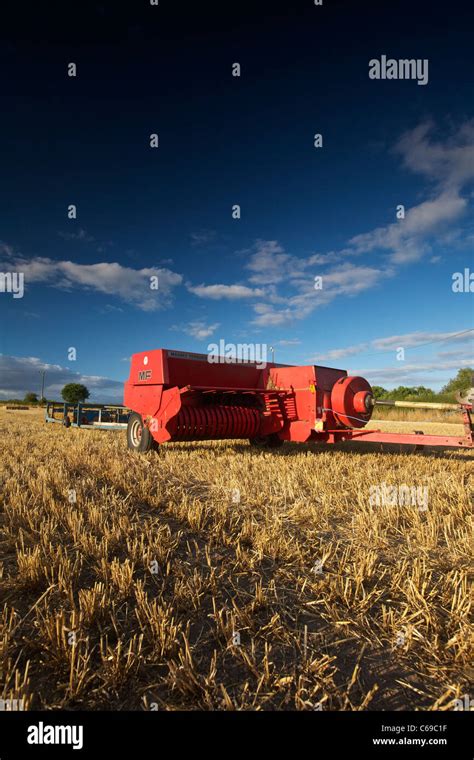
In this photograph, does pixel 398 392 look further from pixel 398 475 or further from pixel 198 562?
pixel 198 562

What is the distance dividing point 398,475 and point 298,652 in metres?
4.17

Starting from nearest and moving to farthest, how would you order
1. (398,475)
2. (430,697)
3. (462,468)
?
(430,697) → (398,475) → (462,468)

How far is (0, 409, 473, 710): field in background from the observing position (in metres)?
1.67

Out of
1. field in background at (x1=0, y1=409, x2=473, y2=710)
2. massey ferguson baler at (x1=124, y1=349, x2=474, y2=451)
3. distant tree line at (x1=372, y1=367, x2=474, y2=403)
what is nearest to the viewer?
field in background at (x1=0, y1=409, x2=473, y2=710)

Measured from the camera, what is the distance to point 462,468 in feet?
21.1

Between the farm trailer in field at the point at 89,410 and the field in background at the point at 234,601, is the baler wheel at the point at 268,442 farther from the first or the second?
the farm trailer in field at the point at 89,410

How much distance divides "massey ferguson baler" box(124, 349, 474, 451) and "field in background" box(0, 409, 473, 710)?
7.70 ft

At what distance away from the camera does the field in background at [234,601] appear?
5.47 ft

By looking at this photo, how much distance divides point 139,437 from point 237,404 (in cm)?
210

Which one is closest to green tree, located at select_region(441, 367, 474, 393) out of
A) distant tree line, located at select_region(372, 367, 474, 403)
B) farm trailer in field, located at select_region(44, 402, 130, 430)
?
distant tree line, located at select_region(372, 367, 474, 403)

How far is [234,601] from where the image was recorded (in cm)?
235

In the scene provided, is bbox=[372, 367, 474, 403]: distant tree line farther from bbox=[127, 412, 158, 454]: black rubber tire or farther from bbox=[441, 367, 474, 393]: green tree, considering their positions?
bbox=[127, 412, 158, 454]: black rubber tire

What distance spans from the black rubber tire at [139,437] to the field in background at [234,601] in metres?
2.95

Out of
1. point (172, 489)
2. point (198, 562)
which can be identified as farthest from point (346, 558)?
point (172, 489)
